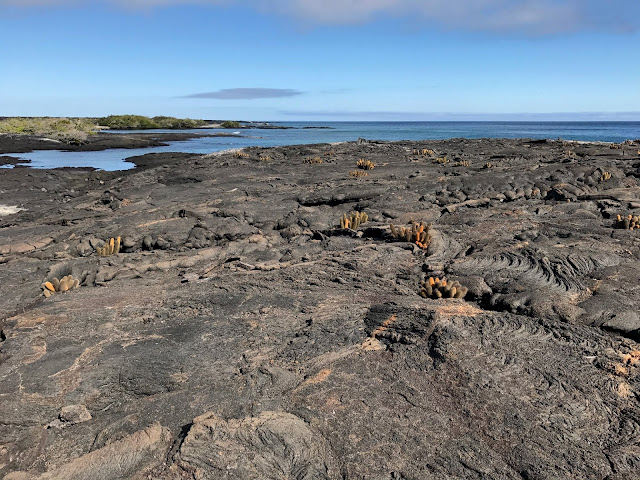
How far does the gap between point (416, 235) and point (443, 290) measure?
10.9 feet

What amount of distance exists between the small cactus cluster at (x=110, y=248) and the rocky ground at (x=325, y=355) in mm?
524

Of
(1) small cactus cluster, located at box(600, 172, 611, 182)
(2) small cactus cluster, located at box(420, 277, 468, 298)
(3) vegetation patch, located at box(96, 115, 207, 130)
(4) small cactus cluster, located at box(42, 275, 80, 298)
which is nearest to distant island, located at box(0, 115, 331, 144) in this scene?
(3) vegetation patch, located at box(96, 115, 207, 130)

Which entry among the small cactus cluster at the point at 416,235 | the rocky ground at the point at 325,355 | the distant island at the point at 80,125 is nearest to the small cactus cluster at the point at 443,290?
the rocky ground at the point at 325,355

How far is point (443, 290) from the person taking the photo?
8.82 m

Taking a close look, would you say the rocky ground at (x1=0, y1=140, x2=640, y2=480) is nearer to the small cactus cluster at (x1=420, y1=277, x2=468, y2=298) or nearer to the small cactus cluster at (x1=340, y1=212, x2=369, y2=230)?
the small cactus cluster at (x1=420, y1=277, x2=468, y2=298)

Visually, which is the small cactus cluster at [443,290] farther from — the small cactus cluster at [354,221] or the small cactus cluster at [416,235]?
the small cactus cluster at [354,221]

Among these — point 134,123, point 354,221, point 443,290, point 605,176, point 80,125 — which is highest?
point 134,123

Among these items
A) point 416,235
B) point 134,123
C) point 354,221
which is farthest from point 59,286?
point 134,123

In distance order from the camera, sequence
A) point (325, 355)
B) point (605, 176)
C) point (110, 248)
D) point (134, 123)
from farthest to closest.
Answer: point (134, 123) < point (605, 176) < point (110, 248) < point (325, 355)

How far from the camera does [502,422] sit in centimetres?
523

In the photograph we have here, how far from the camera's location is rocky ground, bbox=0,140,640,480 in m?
4.80

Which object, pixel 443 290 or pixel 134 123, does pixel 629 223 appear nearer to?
pixel 443 290

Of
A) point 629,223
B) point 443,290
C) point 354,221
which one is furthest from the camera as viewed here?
point 354,221

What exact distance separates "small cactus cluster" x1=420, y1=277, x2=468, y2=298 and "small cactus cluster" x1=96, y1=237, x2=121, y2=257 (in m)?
8.62
